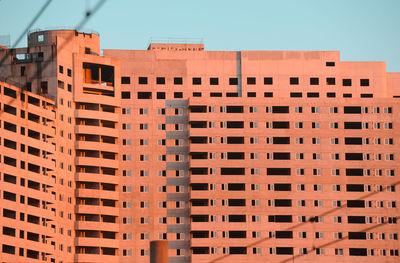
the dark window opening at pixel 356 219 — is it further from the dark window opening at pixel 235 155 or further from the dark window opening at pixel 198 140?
the dark window opening at pixel 198 140

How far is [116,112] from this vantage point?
16388cm

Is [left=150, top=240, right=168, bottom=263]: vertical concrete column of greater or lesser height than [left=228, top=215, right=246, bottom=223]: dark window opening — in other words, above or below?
below

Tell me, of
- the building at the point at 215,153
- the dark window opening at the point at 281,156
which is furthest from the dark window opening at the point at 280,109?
the dark window opening at the point at 281,156

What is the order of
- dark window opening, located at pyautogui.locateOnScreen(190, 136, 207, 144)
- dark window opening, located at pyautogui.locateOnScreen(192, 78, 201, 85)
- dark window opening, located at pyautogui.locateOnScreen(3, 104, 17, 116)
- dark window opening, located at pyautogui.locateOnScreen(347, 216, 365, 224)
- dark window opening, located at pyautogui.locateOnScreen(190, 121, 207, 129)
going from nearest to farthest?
1. dark window opening, located at pyautogui.locateOnScreen(3, 104, 17, 116)
2. dark window opening, located at pyautogui.locateOnScreen(347, 216, 365, 224)
3. dark window opening, located at pyautogui.locateOnScreen(190, 136, 207, 144)
4. dark window opening, located at pyautogui.locateOnScreen(190, 121, 207, 129)
5. dark window opening, located at pyautogui.locateOnScreen(192, 78, 201, 85)

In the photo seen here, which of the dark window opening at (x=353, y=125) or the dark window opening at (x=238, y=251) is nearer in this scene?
the dark window opening at (x=238, y=251)

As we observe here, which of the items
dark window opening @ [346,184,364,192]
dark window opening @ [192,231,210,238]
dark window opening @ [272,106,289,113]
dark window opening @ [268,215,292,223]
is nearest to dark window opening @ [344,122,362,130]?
dark window opening @ [346,184,364,192]

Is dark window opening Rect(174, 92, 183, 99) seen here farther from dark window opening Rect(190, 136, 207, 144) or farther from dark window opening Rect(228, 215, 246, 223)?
dark window opening Rect(228, 215, 246, 223)

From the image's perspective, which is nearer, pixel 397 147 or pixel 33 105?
pixel 33 105

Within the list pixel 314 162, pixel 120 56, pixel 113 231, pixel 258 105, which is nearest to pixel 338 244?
pixel 314 162

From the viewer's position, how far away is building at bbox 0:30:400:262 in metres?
158

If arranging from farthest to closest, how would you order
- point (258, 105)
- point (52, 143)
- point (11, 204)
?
point (258, 105), point (52, 143), point (11, 204)

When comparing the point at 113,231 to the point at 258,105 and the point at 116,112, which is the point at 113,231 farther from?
the point at 258,105

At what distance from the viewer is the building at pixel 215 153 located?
158 metres

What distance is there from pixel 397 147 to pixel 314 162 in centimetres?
1383
